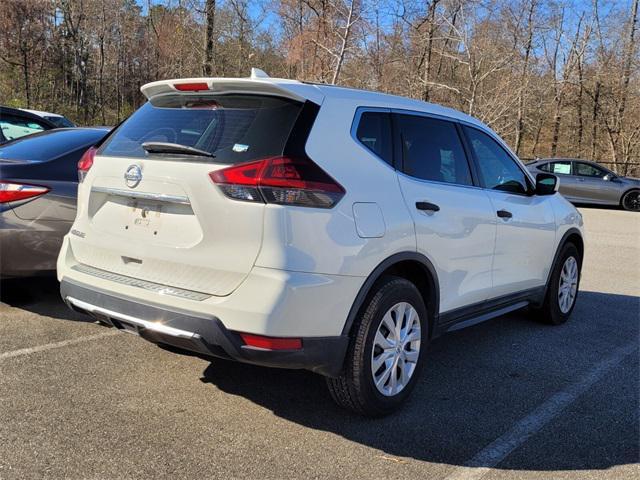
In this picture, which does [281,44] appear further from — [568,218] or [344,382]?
[344,382]

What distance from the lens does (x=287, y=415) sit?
3508 mm

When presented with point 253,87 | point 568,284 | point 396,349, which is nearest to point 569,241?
point 568,284

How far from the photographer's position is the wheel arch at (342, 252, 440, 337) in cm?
318

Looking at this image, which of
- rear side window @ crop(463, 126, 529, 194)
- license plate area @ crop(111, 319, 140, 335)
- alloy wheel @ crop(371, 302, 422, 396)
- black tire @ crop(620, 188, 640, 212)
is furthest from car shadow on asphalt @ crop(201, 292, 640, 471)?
black tire @ crop(620, 188, 640, 212)

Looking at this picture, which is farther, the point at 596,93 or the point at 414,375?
the point at 596,93

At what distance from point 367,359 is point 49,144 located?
142 inches

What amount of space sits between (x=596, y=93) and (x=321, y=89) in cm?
3337

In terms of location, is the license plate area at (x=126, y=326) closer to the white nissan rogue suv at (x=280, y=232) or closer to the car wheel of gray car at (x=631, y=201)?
the white nissan rogue suv at (x=280, y=232)

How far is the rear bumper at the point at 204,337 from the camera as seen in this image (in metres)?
2.93

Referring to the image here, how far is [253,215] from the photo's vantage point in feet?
9.50

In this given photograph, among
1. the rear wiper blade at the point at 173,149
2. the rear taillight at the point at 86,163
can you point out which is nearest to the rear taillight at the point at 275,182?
the rear wiper blade at the point at 173,149

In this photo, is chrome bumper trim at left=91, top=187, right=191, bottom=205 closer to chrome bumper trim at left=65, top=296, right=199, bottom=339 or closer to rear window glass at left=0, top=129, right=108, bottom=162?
chrome bumper trim at left=65, top=296, right=199, bottom=339

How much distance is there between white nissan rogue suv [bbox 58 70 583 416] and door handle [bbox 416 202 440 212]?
20 mm

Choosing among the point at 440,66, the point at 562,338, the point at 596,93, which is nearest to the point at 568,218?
the point at 562,338
